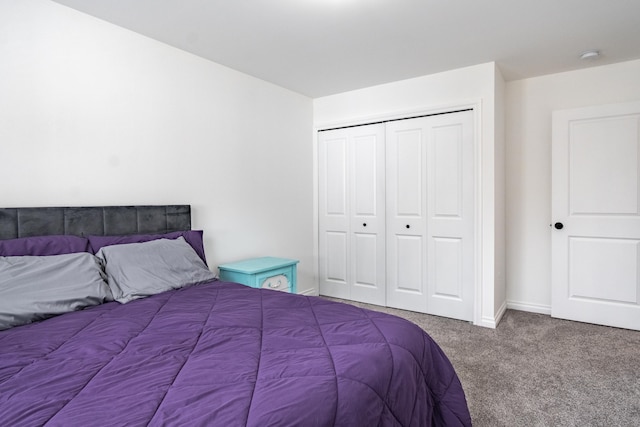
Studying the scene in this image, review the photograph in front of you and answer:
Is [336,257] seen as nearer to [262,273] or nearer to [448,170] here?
[262,273]

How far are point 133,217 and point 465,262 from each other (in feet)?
9.42

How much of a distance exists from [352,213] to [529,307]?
2.08 meters

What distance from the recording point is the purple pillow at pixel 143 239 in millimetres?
2193

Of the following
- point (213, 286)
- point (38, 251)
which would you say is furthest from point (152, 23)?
point (213, 286)

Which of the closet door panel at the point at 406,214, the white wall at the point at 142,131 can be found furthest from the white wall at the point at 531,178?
the white wall at the point at 142,131

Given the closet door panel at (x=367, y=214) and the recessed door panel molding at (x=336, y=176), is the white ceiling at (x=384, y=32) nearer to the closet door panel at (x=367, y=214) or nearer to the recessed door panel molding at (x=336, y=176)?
the closet door panel at (x=367, y=214)

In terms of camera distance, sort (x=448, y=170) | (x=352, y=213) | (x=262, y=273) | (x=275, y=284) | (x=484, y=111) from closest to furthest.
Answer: (x=262, y=273)
(x=275, y=284)
(x=484, y=111)
(x=448, y=170)
(x=352, y=213)

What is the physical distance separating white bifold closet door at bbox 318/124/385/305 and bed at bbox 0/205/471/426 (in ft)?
6.95

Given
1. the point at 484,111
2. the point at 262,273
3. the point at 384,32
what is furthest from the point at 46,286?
the point at 484,111

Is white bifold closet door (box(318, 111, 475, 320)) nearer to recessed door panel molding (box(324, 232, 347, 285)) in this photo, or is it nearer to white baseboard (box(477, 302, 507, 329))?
recessed door panel molding (box(324, 232, 347, 285))

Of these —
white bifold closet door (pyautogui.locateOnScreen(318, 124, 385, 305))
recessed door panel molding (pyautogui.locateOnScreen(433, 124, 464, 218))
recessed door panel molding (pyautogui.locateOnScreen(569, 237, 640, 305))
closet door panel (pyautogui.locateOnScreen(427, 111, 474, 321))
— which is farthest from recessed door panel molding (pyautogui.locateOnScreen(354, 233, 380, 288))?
recessed door panel molding (pyautogui.locateOnScreen(569, 237, 640, 305))

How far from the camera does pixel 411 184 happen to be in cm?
373

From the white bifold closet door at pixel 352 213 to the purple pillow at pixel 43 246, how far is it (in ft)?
8.71

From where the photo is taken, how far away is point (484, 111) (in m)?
3.29
